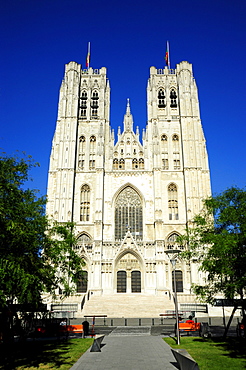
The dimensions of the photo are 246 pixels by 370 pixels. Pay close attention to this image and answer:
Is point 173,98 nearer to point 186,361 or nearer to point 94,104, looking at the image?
point 94,104

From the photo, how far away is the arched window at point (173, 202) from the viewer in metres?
42.0

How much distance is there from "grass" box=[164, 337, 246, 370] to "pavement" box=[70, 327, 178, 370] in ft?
3.02

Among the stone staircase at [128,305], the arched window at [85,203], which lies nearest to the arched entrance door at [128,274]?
the stone staircase at [128,305]

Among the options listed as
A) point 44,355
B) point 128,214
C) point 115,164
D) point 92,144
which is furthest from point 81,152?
point 44,355

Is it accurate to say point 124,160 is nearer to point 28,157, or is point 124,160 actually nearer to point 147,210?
point 147,210

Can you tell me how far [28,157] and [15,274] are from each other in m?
5.62

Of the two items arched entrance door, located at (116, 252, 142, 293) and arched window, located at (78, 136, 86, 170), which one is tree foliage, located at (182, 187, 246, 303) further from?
arched window, located at (78, 136, 86, 170)

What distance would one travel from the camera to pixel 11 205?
40.8 feet

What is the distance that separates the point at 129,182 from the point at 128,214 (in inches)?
171

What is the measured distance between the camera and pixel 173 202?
4262 cm

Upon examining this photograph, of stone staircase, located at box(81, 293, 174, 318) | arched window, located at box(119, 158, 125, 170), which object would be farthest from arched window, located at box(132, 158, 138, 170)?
stone staircase, located at box(81, 293, 174, 318)

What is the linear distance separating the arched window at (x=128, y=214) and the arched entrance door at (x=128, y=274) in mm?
2919

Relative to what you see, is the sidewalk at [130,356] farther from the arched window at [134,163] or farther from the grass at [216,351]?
the arched window at [134,163]

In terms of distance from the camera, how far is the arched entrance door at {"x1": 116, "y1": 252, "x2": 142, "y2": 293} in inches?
1523
